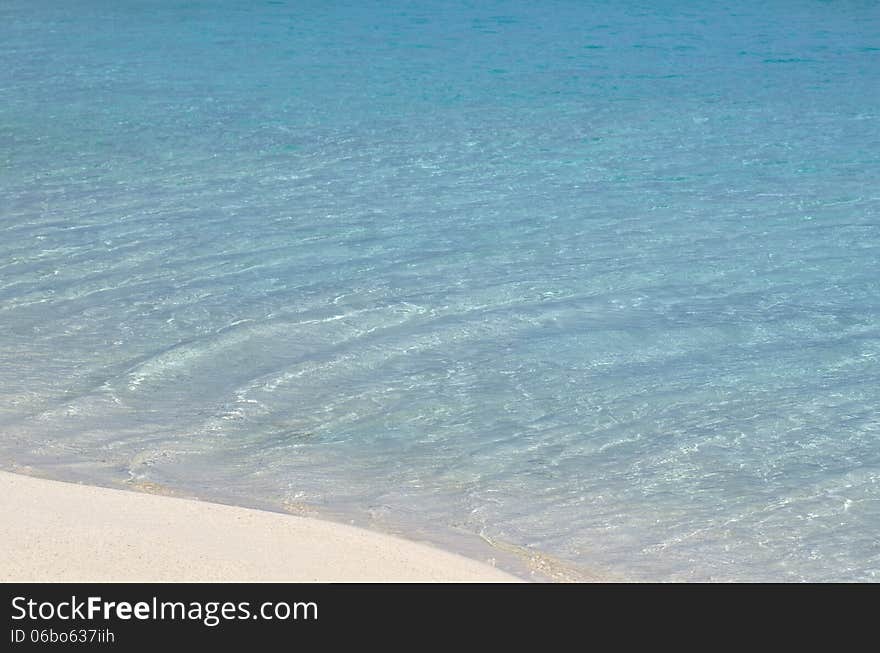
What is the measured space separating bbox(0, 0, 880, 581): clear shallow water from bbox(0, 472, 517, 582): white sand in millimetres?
402

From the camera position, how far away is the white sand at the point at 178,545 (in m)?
3.29

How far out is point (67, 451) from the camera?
465 cm

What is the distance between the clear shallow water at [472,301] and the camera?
177 inches

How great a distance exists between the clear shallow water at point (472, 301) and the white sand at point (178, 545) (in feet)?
1.32

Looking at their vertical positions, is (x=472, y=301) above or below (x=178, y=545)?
below

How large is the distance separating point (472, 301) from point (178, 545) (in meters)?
3.27

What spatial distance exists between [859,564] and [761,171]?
591 centimetres

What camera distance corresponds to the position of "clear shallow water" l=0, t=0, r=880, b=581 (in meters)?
4.48

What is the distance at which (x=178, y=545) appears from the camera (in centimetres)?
348

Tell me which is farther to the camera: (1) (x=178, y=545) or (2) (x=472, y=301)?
(2) (x=472, y=301)

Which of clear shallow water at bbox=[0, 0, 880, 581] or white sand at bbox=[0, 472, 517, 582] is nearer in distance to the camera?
white sand at bbox=[0, 472, 517, 582]

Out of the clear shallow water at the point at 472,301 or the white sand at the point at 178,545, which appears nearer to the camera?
the white sand at the point at 178,545

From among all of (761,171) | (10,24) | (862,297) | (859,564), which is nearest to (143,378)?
(859,564)
